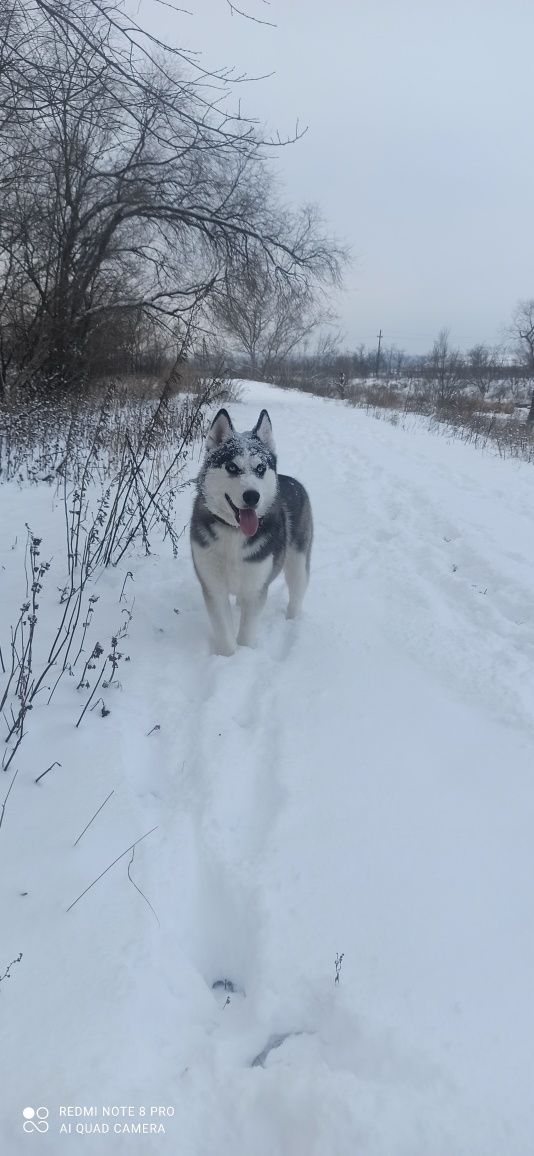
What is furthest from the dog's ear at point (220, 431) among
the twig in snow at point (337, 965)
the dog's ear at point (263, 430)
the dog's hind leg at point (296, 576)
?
the twig in snow at point (337, 965)

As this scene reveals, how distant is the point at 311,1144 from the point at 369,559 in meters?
4.32

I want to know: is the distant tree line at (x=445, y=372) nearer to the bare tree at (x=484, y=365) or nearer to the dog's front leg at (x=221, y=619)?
the bare tree at (x=484, y=365)

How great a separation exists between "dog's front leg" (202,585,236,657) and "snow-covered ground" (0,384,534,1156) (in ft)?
0.33

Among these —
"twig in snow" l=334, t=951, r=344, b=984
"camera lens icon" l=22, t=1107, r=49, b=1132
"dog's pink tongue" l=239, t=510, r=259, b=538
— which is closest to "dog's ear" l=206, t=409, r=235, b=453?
"dog's pink tongue" l=239, t=510, r=259, b=538

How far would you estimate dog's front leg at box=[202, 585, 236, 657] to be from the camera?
357cm

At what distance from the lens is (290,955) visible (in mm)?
1765

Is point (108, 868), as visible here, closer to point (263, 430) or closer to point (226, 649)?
point (226, 649)

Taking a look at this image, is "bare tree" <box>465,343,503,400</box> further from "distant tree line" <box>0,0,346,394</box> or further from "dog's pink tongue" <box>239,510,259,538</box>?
"dog's pink tongue" <box>239,510,259,538</box>

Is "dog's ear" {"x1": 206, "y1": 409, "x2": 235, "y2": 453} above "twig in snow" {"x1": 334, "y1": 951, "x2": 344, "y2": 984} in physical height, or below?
above

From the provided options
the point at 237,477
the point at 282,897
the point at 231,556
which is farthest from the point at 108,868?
the point at 237,477

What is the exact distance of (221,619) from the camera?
357 centimetres

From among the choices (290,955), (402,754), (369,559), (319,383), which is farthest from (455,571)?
(319,383)

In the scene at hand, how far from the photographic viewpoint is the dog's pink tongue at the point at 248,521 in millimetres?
Answer: 3402

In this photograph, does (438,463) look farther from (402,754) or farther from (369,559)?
(402,754)
